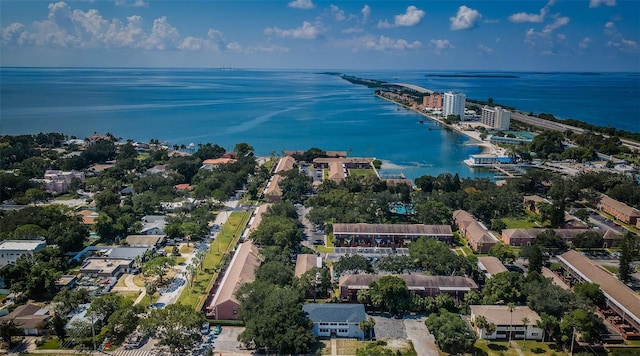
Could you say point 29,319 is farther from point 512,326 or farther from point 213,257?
point 512,326

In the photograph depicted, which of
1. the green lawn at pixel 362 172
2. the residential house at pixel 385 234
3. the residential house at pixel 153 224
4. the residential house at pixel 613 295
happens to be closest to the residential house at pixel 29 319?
the residential house at pixel 153 224

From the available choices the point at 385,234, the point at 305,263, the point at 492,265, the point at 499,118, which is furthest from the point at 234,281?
the point at 499,118

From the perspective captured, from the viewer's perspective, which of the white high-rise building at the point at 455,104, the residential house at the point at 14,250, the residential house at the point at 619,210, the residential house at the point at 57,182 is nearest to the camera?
the residential house at the point at 14,250

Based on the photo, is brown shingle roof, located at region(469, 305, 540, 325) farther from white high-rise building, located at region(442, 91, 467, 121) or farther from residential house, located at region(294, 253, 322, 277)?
white high-rise building, located at region(442, 91, 467, 121)

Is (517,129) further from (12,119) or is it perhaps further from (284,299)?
(12,119)

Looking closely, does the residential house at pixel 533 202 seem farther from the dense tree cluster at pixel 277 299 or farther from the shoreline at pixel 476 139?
the shoreline at pixel 476 139

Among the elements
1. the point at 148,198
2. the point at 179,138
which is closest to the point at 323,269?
the point at 148,198
